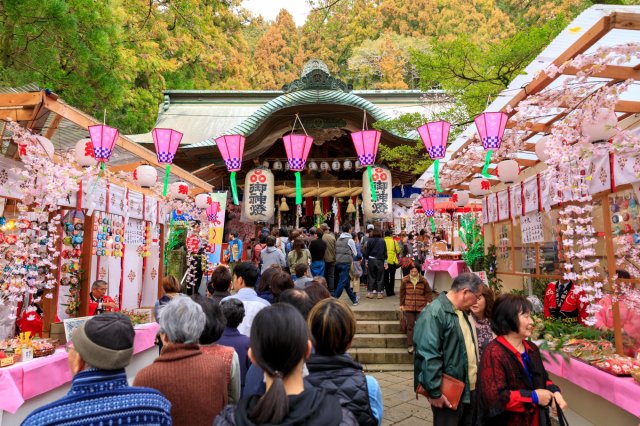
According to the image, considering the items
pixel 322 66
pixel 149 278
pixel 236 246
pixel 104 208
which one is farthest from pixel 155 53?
pixel 104 208

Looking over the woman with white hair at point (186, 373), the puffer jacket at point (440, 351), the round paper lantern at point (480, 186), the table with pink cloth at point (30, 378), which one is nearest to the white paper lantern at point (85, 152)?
the table with pink cloth at point (30, 378)

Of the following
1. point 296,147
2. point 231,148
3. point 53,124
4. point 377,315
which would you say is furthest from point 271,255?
point 53,124

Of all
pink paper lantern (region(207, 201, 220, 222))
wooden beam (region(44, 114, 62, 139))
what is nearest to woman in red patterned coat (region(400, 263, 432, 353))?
wooden beam (region(44, 114, 62, 139))

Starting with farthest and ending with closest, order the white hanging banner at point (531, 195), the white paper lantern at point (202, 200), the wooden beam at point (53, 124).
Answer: the white paper lantern at point (202, 200), the white hanging banner at point (531, 195), the wooden beam at point (53, 124)

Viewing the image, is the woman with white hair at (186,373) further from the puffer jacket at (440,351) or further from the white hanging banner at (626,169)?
the white hanging banner at (626,169)

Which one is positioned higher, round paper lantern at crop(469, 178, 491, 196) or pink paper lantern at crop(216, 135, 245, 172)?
pink paper lantern at crop(216, 135, 245, 172)

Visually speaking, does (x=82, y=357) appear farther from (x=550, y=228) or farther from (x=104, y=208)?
(x=550, y=228)

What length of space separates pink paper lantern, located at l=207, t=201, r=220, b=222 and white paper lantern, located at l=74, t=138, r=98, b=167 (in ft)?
18.3

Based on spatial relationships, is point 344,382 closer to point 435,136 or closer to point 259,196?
point 435,136

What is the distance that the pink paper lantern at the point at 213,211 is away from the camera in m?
12.5

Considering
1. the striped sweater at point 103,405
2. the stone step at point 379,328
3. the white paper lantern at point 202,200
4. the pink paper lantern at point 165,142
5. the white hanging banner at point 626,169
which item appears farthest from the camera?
the white paper lantern at point 202,200

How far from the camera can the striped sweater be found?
1.82 m

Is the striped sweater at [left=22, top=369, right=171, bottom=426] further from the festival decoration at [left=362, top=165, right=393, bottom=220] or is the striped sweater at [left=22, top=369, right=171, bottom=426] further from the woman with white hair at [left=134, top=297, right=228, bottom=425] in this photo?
the festival decoration at [left=362, top=165, right=393, bottom=220]

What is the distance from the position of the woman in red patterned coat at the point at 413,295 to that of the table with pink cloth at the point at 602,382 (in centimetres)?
261
